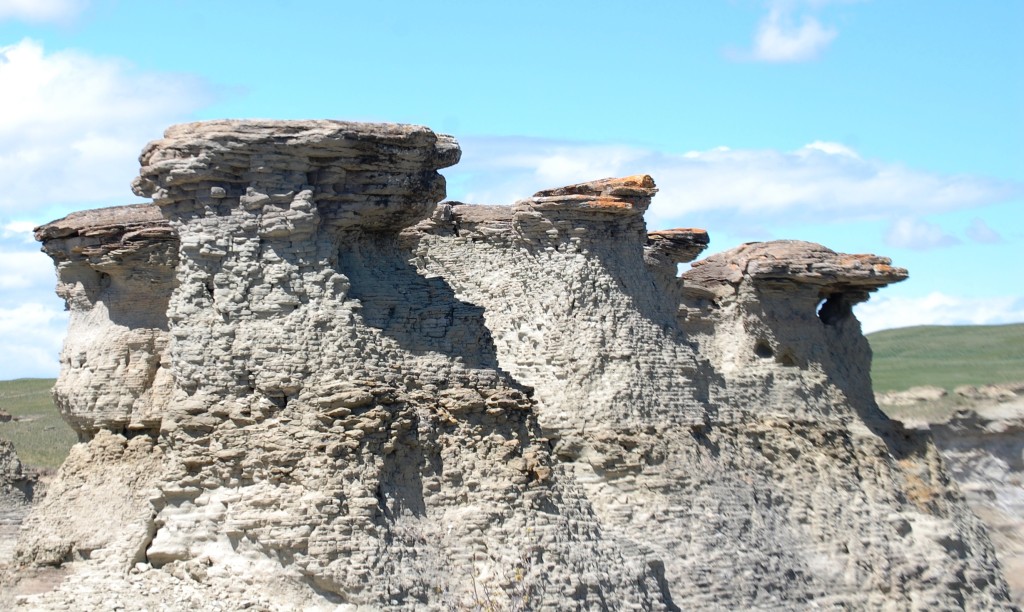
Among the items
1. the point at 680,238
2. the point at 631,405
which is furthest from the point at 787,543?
the point at 680,238

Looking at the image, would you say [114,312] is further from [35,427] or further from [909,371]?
[909,371]

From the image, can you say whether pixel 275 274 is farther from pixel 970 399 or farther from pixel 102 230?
pixel 970 399

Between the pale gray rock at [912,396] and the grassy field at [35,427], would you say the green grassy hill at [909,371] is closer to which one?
the grassy field at [35,427]

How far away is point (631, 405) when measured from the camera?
84.3 feet

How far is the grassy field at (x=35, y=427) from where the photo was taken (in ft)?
150

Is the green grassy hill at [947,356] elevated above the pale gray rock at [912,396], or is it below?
above

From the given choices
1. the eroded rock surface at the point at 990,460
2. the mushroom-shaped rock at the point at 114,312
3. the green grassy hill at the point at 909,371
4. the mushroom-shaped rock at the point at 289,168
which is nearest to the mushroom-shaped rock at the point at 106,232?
the mushroom-shaped rock at the point at 114,312

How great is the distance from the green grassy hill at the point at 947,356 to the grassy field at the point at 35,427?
30790mm

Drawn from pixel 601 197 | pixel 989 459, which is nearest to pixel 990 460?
pixel 989 459

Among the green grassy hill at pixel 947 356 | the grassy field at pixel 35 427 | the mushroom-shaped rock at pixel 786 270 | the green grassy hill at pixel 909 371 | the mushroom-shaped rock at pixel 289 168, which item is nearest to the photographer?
the mushroom-shaped rock at pixel 289 168

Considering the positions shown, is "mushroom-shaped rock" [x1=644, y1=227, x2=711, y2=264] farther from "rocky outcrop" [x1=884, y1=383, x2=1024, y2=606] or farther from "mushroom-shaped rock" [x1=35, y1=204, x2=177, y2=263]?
"rocky outcrop" [x1=884, y1=383, x2=1024, y2=606]

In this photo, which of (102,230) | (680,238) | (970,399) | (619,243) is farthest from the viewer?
(970,399)

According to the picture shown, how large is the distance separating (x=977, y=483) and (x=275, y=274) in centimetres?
3022

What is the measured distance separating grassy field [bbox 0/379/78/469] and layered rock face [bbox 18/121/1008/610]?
1245 cm
